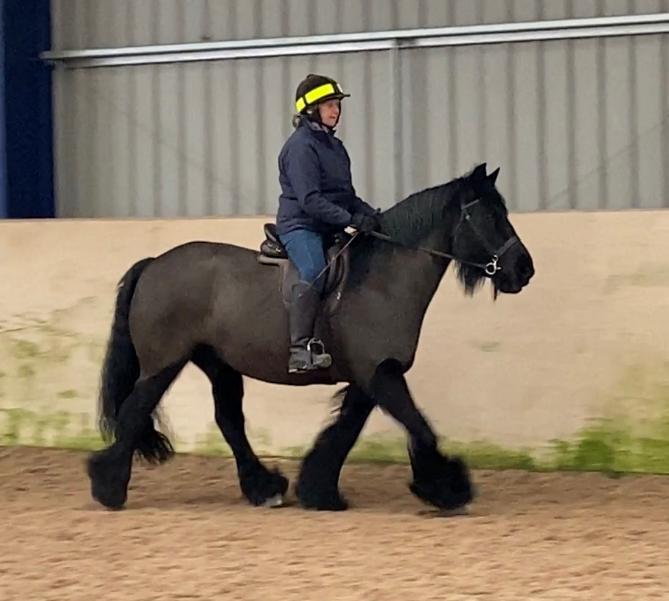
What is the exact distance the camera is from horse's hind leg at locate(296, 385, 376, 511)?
771cm

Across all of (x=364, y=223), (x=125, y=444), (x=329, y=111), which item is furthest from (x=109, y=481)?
(x=329, y=111)

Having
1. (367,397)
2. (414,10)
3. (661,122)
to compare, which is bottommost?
(367,397)

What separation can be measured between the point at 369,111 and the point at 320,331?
11.1 ft

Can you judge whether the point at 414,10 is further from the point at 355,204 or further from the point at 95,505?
the point at 95,505

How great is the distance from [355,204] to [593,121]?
2821 mm

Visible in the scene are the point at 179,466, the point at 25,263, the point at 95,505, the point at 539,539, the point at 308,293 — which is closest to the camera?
the point at 539,539

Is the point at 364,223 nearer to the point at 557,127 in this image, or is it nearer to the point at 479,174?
the point at 479,174

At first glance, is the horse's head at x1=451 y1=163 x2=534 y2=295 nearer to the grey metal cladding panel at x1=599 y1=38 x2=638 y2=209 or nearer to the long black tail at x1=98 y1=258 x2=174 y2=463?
the long black tail at x1=98 y1=258 x2=174 y2=463

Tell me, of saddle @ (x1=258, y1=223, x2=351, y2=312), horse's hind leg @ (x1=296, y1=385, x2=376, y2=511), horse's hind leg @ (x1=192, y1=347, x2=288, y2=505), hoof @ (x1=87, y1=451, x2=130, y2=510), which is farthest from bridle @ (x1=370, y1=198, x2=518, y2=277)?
hoof @ (x1=87, y1=451, x2=130, y2=510)

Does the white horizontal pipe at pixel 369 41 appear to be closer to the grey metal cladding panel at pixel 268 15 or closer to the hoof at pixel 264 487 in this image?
the grey metal cladding panel at pixel 268 15

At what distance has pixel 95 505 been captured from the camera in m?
7.99

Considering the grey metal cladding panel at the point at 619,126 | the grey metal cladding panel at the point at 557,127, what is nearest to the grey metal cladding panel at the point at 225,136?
the grey metal cladding panel at the point at 557,127

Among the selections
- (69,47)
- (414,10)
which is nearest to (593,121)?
(414,10)

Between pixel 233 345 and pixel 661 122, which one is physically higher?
pixel 661 122
